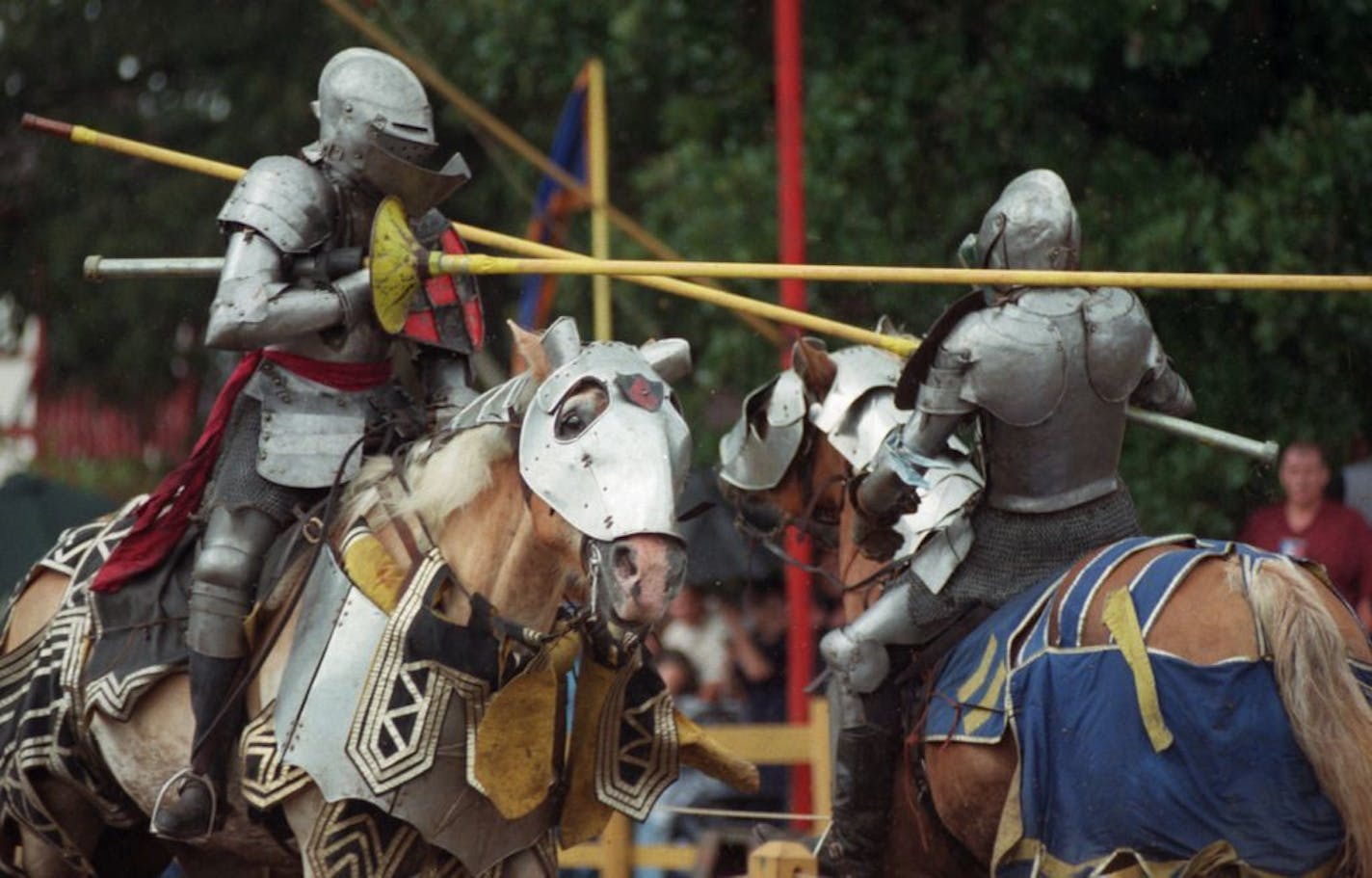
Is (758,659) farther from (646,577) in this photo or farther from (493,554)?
(646,577)

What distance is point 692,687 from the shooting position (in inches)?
430

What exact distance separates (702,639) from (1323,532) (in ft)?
9.23

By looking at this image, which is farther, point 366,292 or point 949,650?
point 949,650

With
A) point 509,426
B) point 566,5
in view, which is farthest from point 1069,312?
point 566,5

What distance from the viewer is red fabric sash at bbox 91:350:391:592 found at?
6.92 meters

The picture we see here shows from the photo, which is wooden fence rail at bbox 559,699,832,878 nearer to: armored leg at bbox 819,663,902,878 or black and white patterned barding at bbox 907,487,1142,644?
armored leg at bbox 819,663,902,878

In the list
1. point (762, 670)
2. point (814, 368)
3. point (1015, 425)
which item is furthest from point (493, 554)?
point (762, 670)

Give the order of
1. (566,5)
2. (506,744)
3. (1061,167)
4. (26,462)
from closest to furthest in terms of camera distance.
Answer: (506,744) → (1061,167) → (566,5) → (26,462)

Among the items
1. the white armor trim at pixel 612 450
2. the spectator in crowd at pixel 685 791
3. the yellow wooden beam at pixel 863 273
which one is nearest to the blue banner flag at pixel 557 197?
the spectator in crowd at pixel 685 791

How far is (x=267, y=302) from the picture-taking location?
643cm

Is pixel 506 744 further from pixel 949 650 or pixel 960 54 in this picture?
pixel 960 54

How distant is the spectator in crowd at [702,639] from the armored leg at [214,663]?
4.34 metres

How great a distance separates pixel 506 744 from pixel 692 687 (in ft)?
15.8

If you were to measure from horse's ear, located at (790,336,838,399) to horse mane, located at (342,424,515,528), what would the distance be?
1945mm
